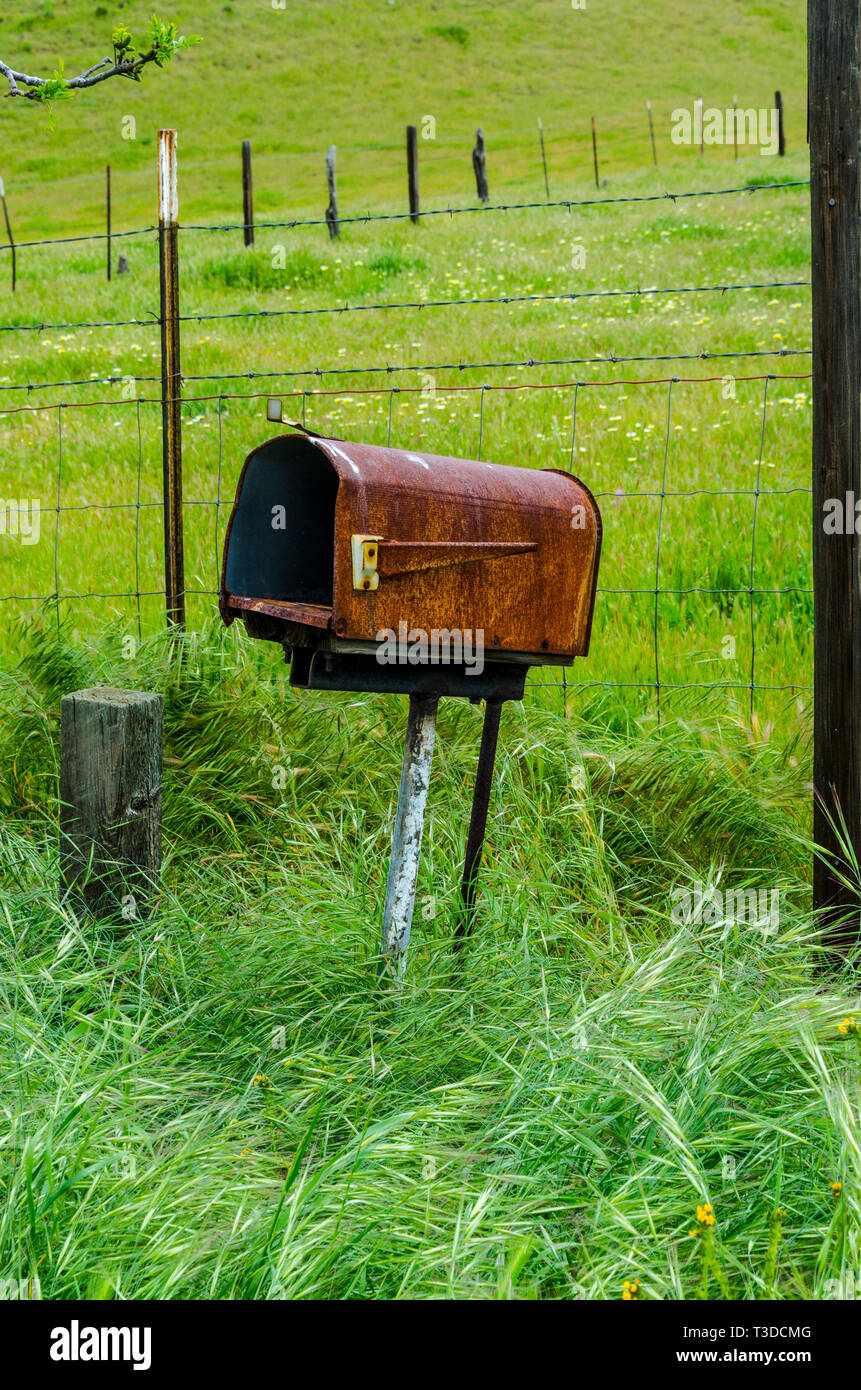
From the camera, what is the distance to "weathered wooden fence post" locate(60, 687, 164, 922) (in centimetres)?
334

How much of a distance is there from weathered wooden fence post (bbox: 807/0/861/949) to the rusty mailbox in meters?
0.73

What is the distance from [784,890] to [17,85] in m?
2.90

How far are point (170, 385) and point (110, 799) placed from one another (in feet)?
5.60

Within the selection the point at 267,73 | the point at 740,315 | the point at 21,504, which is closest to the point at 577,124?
the point at 267,73

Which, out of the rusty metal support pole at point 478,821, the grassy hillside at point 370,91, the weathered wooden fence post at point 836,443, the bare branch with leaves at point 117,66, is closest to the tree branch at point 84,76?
the bare branch with leaves at point 117,66

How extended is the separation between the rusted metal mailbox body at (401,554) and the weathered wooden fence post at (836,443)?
0.73 meters

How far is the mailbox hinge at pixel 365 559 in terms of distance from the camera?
2.39 m

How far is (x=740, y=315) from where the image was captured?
35.1ft

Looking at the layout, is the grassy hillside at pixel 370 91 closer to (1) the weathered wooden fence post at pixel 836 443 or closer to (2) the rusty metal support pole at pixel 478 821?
→ (1) the weathered wooden fence post at pixel 836 443

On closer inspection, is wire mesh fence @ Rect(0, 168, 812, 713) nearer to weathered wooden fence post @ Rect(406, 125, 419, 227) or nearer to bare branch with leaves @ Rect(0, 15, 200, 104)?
bare branch with leaves @ Rect(0, 15, 200, 104)

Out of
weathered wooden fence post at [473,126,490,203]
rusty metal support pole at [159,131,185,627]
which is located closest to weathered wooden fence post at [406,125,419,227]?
weathered wooden fence post at [473,126,490,203]

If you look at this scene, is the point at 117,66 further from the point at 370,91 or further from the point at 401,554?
the point at 370,91

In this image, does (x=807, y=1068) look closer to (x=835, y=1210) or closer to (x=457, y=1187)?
(x=835, y=1210)

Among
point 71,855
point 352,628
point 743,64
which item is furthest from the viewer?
point 743,64
